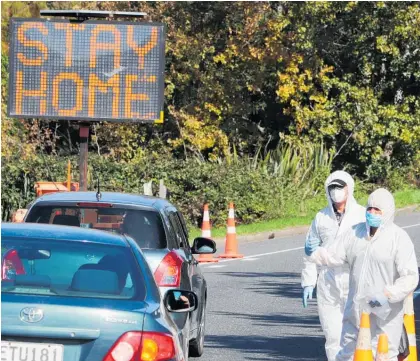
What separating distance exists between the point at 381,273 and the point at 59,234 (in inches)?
97.3

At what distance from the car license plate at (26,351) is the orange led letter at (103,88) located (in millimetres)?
15024

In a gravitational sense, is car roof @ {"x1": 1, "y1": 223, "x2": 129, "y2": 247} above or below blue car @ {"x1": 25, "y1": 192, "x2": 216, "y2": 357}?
above

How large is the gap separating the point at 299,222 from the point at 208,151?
851 centimetres

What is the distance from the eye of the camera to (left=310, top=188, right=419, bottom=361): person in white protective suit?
8.53m

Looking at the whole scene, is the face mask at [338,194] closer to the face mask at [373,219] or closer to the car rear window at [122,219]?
the face mask at [373,219]

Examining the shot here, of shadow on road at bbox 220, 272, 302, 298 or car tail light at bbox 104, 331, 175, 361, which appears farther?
shadow on road at bbox 220, 272, 302, 298

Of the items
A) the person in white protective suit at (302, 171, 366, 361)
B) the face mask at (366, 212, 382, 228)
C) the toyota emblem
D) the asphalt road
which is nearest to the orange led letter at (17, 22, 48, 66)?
the asphalt road

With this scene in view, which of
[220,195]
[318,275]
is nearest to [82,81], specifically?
[220,195]

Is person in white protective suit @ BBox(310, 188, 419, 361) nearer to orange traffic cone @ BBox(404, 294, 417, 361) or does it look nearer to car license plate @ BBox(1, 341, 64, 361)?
orange traffic cone @ BBox(404, 294, 417, 361)

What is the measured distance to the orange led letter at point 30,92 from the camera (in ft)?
69.4

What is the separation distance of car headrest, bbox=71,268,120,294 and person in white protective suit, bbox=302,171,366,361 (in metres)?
3.01

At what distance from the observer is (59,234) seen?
719 centimetres

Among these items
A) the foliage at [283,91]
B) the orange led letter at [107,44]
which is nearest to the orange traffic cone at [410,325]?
the orange led letter at [107,44]

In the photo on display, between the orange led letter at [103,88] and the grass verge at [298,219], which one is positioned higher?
the orange led letter at [103,88]
